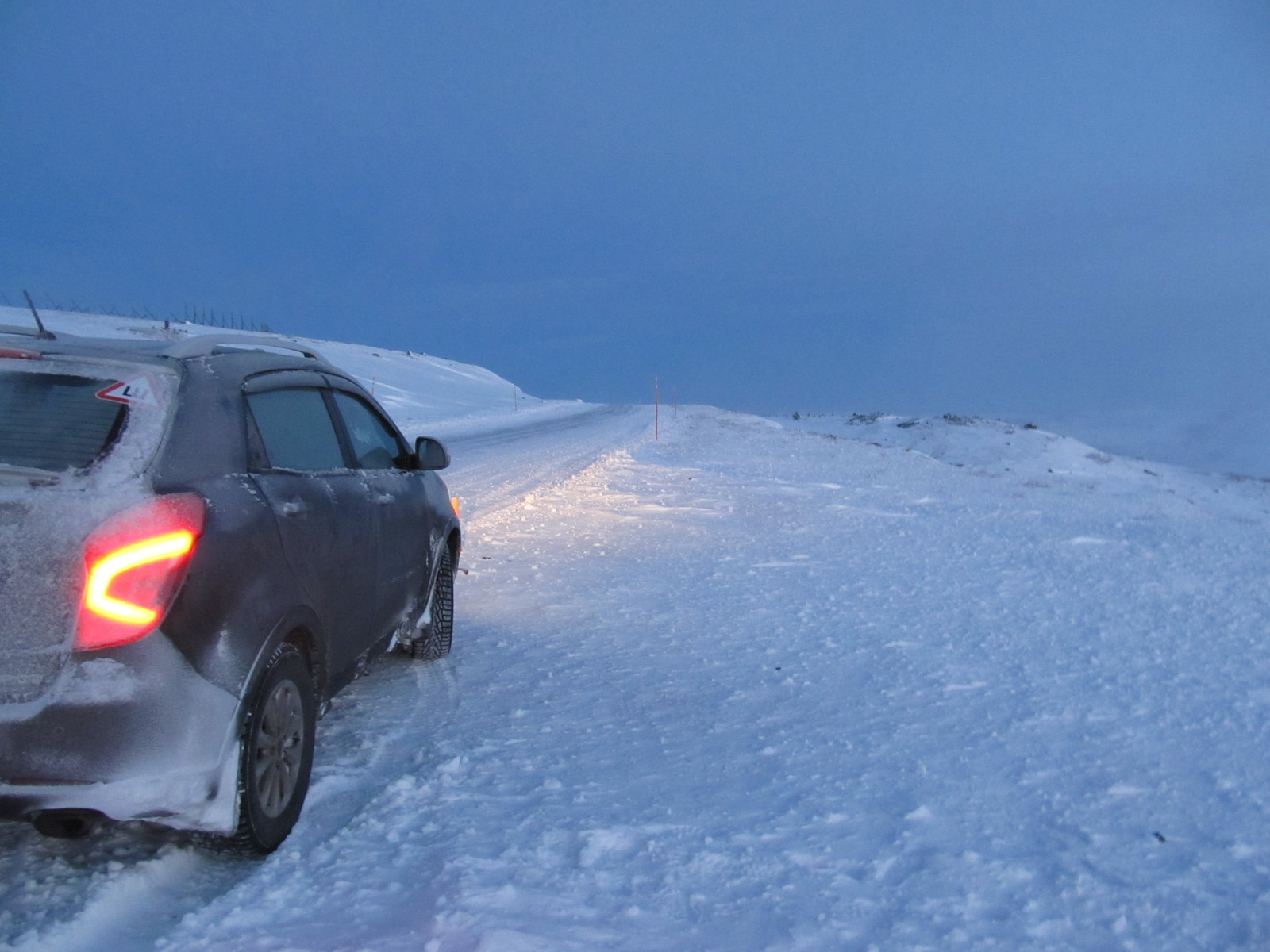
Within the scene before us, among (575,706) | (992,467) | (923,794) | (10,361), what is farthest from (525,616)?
(992,467)

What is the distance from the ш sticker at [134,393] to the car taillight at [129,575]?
1.54 feet

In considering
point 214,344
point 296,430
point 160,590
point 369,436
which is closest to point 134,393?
point 214,344

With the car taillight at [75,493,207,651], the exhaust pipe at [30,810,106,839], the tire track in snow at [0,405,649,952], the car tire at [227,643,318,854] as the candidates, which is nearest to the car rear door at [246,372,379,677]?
the car tire at [227,643,318,854]

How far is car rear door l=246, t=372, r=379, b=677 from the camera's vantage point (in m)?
3.50

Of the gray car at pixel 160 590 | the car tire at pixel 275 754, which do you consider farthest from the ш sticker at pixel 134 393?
the car tire at pixel 275 754

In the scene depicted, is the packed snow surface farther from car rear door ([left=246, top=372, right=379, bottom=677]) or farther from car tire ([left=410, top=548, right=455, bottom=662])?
car rear door ([left=246, top=372, right=379, bottom=677])

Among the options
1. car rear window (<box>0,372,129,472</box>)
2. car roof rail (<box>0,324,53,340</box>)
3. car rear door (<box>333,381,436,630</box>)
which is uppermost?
car roof rail (<box>0,324,53,340</box>)

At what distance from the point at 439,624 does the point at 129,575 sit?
294cm

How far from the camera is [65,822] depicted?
9.40ft

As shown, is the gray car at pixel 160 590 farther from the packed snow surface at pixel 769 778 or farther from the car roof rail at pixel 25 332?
the packed snow surface at pixel 769 778

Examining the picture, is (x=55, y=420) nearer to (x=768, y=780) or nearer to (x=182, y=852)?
(x=182, y=852)

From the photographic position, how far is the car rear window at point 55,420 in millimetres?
2924

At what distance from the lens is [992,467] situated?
20297mm

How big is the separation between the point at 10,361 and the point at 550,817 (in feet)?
8.18
